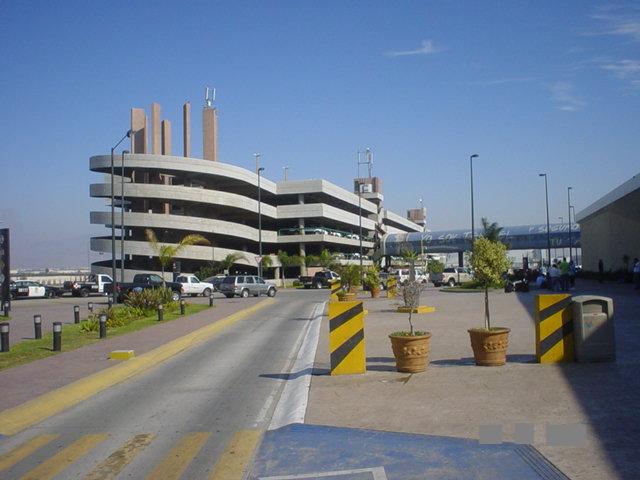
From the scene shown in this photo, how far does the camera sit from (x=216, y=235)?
73438mm

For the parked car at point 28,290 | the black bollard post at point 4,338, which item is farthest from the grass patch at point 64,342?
the parked car at point 28,290

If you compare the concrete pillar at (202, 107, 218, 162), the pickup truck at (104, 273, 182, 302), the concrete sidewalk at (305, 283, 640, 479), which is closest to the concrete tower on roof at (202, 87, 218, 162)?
the concrete pillar at (202, 107, 218, 162)

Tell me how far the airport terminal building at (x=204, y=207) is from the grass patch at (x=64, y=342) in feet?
115

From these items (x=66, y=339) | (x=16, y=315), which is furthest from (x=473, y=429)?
(x=16, y=315)

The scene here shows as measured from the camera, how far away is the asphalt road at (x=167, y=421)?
661 cm

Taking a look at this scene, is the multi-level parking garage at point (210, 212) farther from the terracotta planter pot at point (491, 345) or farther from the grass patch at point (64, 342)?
the terracotta planter pot at point (491, 345)

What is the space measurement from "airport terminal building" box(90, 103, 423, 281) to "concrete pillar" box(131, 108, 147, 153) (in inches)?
4.4

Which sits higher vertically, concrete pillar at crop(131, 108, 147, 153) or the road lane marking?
concrete pillar at crop(131, 108, 147, 153)

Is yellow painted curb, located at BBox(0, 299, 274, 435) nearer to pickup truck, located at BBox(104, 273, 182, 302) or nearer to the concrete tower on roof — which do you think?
pickup truck, located at BBox(104, 273, 182, 302)

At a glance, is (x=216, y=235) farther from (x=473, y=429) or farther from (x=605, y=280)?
(x=473, y=429)

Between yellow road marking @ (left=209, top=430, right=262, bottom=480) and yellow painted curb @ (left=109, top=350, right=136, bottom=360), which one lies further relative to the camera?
yellow painted curb @ (left=109, top=350, right=136, bottom=360)

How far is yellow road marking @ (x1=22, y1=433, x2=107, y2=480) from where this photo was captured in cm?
635

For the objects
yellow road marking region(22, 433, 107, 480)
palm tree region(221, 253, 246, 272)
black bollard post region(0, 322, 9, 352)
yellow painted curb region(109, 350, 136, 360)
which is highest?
palm tree region(221, 253, 246, 272)

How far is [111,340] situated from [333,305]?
9.33m
